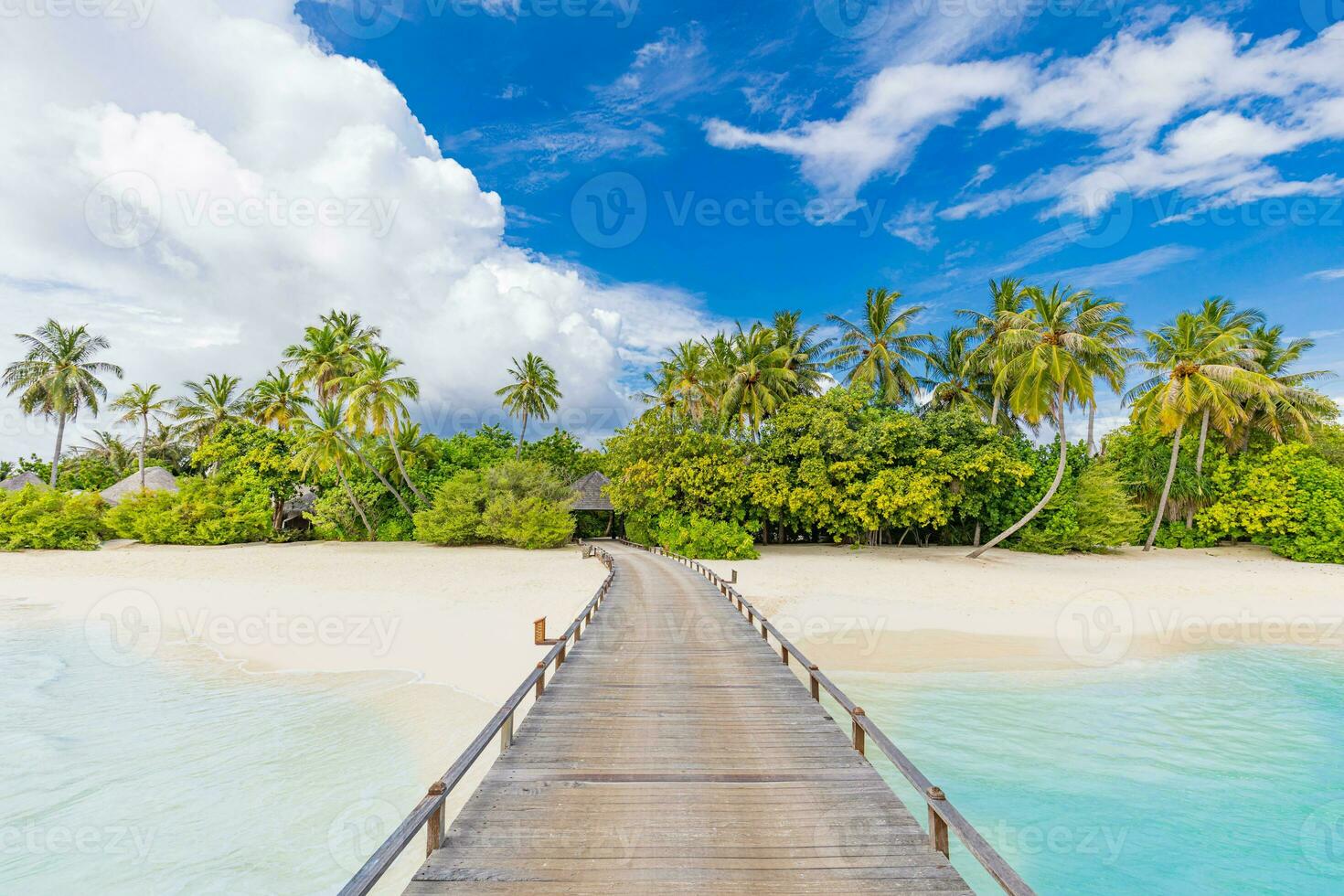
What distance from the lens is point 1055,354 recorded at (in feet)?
77.9

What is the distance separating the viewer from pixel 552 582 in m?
21.0

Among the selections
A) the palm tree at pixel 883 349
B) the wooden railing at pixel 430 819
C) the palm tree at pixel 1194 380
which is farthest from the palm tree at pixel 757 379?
the wooden railing at pixel 430 819

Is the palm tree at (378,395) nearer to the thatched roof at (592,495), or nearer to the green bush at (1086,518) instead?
the thatched roof at (592,495)

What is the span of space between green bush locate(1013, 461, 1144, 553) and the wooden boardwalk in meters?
27.2

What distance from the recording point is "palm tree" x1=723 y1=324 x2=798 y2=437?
31.9 meters

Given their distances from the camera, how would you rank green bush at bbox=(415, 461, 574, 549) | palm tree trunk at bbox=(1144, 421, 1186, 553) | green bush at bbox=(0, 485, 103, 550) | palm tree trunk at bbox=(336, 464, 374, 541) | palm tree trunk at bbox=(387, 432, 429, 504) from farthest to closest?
palm tree trunk at bbox=(336, 464, 374, 541), palm tree trunk at bbox=(387, 432, 429, 504), green bush at bbox=(415, 461, 574, 549), green bush at bbox=(0, 485, 103, 550), palm tree trunk at bbox=(1144, 421, 1186, 553)

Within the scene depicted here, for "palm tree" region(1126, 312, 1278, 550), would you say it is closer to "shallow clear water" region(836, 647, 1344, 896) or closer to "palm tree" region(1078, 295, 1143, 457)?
"palm tree" region(1078, 295, 1143, 457)

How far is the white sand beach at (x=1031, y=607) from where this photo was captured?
13.8m

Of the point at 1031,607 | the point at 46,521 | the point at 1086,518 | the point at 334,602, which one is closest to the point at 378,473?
the point at 46,521

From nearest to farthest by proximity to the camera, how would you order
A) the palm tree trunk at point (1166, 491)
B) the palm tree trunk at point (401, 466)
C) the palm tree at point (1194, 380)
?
the palm tree at point (1194, 380)
the palm tree trunk at point (1166, 491)
the palm tree trunk at point (401, 466)

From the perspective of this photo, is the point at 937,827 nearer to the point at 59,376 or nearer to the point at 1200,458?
the point at 1200,458

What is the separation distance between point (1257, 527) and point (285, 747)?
39.4 m

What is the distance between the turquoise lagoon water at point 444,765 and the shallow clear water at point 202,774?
3 cm

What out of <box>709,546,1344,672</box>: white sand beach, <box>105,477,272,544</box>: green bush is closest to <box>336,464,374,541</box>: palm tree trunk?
<box>105,477,272,544</box>: green bush
